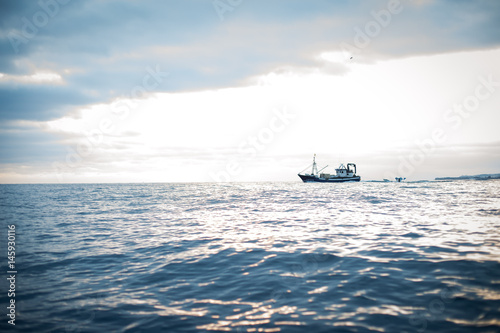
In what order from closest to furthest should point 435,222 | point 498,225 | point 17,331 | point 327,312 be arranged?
point 17,331, point 327,312, point 498,225, point 435,222

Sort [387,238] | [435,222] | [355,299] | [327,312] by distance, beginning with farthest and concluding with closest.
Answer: [435,222], [387,238], [355,299], [327,312]

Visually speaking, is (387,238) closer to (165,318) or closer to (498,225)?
(498,225)

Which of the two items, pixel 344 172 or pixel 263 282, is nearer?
pixel 263 282

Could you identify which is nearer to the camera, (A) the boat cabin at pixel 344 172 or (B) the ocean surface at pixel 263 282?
(B) the ocean surface at pixel 263 282

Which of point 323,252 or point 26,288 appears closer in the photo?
point 26,288

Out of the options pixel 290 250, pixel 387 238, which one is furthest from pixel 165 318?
pixel 387 238

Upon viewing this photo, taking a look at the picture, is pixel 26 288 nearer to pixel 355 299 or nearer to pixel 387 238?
pixel 355 299

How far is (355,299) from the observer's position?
6.76 meters

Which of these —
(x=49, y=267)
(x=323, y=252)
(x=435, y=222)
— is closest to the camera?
(x=49, y=267)

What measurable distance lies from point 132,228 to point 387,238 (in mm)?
16222

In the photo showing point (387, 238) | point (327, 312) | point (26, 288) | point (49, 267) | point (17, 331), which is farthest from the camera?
point (387, 238)

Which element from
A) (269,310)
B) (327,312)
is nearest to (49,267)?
(269,310)

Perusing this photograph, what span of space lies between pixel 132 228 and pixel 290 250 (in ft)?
40.2

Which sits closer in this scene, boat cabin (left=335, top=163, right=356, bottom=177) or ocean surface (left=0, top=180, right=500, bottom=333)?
ocean surface (left=0, top=180, right=500, bottom=333)
